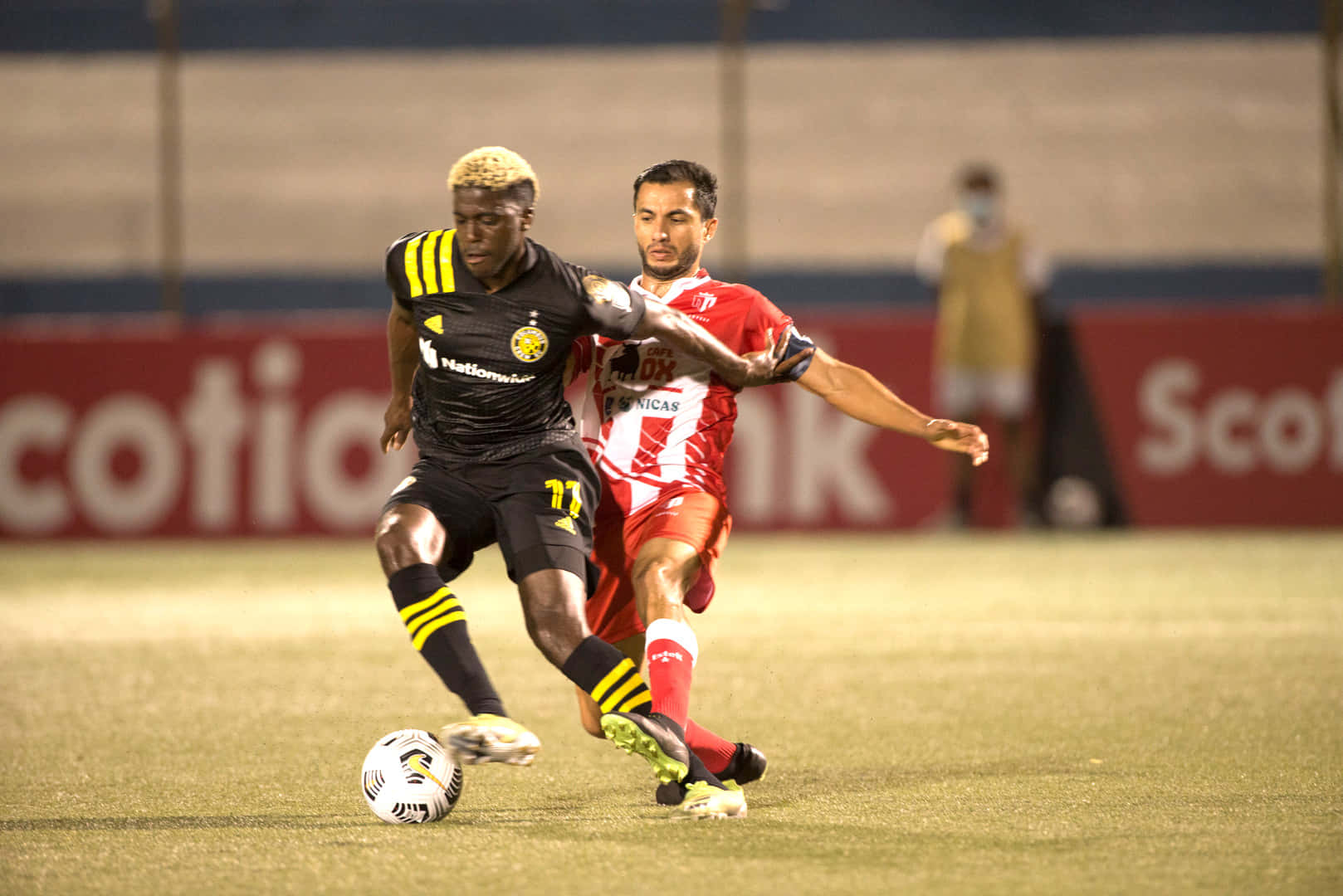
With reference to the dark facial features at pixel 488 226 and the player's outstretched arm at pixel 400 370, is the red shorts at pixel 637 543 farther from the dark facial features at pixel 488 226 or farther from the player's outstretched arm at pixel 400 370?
the dark facial features at pixel 488 226

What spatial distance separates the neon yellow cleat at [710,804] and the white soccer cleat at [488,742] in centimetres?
49

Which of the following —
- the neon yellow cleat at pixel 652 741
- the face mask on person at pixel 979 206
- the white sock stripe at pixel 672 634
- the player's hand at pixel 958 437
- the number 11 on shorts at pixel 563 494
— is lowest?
the neon yellow cleat at pixel 652 741

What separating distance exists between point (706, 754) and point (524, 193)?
1.48 metres

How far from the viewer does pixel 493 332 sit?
15.4ft

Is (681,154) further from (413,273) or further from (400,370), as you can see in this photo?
(413,273)

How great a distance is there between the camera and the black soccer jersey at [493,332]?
15.4 ft

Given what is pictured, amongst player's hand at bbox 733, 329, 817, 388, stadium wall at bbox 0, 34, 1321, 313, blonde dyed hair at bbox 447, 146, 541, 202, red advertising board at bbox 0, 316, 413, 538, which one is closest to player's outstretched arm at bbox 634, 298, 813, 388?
player's hand at bbox 733, 329, 817, 388

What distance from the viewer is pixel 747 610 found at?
9.03m

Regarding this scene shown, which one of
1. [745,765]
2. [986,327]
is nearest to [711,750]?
[745,765]

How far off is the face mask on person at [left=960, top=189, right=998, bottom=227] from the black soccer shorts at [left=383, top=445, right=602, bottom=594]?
27.7ft

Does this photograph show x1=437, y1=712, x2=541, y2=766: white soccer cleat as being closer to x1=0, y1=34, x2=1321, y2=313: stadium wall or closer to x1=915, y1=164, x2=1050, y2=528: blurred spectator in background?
x1=915, y1=164, x2=1050, y2=528: blurred spectator in background

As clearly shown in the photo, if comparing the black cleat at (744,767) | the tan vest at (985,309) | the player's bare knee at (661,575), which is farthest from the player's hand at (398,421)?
the tan vest at (985,309)

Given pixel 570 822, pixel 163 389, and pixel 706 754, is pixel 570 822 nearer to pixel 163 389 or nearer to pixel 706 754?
pixel 706 754

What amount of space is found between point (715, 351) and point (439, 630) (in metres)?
0.98
